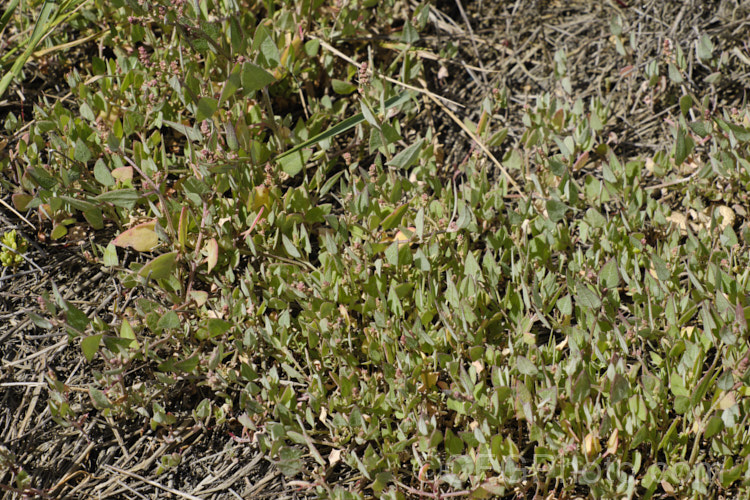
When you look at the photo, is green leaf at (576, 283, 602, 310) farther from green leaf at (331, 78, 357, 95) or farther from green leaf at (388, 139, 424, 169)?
green leaf at (331, 78, 357, 95)

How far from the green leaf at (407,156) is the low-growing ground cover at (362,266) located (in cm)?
2

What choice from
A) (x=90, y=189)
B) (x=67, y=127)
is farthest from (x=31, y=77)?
(x=90, y=189)

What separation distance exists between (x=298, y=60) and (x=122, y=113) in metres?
0.66

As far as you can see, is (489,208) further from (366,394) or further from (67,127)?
(67,127)

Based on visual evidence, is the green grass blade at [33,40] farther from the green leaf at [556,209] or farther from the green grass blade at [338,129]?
the green leaf at [556,209]

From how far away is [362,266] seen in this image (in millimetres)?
1973

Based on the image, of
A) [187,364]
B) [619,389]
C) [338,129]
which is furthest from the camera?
[338,129]

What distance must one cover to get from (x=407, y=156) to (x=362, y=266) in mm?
368

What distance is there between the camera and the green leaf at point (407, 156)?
194 centimetres

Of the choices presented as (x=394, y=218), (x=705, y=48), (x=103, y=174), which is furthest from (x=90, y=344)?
(x=705, y=48)

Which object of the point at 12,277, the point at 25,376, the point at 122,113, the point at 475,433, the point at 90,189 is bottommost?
the point at 475,433

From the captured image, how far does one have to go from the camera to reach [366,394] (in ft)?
5.87

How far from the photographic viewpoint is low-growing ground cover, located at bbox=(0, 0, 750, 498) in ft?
5.62

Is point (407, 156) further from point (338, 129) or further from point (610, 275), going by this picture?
point (610, 275)
